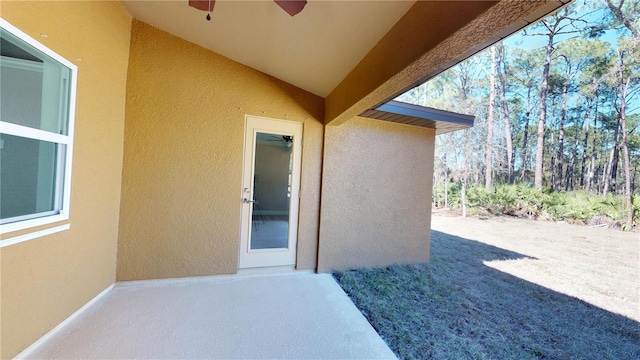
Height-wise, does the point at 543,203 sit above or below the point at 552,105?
below

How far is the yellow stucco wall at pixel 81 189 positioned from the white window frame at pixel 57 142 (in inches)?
2.0

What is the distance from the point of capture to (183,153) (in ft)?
9.72

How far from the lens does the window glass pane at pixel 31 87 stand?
152 cm

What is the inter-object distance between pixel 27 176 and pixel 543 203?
14.7 metres

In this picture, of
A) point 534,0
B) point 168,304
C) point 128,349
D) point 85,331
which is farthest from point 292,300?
point 534,0

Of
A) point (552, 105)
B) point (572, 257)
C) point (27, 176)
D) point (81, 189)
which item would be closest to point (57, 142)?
point (27, 176)

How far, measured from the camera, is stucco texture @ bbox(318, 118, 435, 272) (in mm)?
3646

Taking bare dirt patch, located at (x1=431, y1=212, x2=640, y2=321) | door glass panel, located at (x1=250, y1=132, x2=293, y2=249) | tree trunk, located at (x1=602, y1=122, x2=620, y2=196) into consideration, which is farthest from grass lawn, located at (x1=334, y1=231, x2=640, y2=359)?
tree trunk, located at (x1=602, y1=122, x2=620, y2=196)

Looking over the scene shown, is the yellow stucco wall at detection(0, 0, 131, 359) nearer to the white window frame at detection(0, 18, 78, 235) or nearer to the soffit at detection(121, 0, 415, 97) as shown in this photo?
the white window frame at detection(0, 18, 78, 235)

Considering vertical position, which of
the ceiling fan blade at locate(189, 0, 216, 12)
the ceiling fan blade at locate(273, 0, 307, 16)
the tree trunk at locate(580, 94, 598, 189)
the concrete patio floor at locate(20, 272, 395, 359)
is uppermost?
the tree trunk at locate(580, 94, 598, 189)

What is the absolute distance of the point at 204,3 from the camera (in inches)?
83.0

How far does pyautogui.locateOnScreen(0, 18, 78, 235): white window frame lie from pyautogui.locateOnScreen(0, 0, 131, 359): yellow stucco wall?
0.05 meters

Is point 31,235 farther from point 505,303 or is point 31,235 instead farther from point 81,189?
point 505,303

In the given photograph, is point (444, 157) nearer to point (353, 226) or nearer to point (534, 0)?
point (353, 226)
